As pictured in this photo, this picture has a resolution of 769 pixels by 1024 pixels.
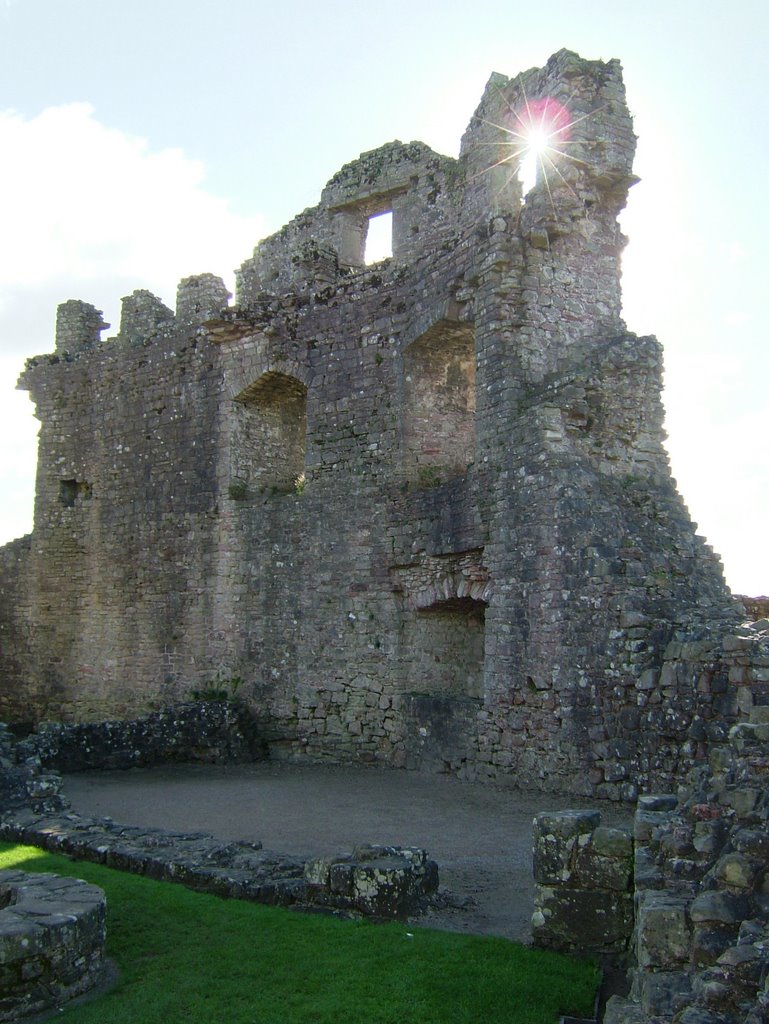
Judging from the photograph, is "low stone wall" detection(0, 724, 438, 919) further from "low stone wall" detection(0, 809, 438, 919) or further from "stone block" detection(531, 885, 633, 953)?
"stone block" detection(531, 885, 633, 953)

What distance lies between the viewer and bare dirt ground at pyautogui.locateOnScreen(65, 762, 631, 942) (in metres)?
6.90

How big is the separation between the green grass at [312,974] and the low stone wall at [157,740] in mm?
6370

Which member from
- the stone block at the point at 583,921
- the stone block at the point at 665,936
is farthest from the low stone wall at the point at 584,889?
the stone block at the point at 665,936

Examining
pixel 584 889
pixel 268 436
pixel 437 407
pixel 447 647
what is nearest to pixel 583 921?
pixel 584 889

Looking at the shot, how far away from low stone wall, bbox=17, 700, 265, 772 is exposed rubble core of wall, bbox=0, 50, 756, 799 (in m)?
0.47

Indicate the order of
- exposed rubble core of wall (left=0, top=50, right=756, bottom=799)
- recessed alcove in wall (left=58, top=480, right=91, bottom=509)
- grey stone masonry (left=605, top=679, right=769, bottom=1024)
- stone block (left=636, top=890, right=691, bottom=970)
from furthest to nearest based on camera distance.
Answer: recessed alcove in wall (left=58, top=480, right=91, bottom=509), exposed rubble core of wall (left=0, top=50, right=756, bottom=799), stone block (left=636, top=890, right=691, bottom=970), grey stone masonry (left=605, top=679, right=769, bottom=1024)

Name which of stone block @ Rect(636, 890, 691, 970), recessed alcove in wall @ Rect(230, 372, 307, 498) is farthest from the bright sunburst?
stone block @ Rect(636, 890, 691, 970)

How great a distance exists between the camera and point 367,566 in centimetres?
1332

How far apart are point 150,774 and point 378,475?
16.1ft

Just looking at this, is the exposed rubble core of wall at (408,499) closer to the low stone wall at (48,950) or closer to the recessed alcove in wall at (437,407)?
the recessed alcove in wall at (437,407)

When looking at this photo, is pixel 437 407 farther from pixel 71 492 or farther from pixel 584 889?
pixel 584 889

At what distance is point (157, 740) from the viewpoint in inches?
529

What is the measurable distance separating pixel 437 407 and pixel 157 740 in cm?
590

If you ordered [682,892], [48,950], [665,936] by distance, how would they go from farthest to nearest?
[48,950] → [682,892] → [665,936]
